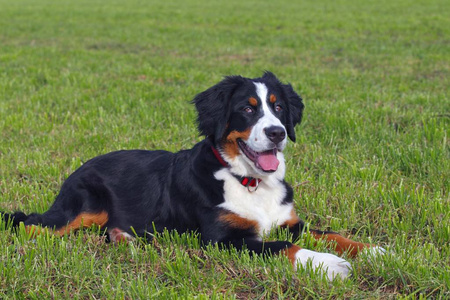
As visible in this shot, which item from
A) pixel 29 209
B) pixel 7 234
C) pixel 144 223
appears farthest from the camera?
pixel 29 209

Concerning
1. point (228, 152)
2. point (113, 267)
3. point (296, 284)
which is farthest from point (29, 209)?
point (296, 284)

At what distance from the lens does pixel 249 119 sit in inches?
151

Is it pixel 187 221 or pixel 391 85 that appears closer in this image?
pixel 187 221

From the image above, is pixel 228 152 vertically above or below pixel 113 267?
above

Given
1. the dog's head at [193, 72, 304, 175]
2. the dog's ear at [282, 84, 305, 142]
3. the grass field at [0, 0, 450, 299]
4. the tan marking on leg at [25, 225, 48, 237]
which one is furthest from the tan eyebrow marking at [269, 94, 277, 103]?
the tan marking on leg at [25, 225, 48, 237]

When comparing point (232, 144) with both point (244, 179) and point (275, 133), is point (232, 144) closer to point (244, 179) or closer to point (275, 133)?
point (244, 179)

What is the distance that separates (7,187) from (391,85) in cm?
729

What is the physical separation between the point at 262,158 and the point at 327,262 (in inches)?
35.7

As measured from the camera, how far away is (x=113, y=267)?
347cm

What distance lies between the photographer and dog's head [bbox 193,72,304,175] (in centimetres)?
370

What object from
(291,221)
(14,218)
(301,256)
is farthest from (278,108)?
(14,218)

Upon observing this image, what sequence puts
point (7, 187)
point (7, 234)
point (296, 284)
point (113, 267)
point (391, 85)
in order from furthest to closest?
point (391, 85) → point (7, 187) → point (7, 234) → point (113, 267) → point (296, 284)

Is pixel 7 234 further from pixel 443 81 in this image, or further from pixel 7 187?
pixel 443 81

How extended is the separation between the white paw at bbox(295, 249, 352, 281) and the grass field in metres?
0.07
